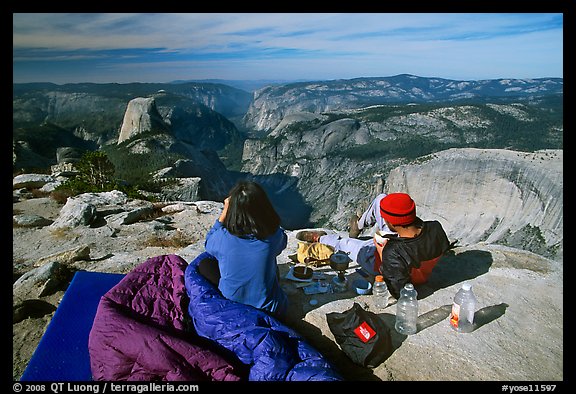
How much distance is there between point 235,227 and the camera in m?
4.68

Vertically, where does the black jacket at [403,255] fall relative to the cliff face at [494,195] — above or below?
above

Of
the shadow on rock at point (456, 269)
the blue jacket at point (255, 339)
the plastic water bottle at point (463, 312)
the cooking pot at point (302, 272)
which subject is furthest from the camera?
the cooking pot at point (302, 272)

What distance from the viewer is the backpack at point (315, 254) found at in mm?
7188

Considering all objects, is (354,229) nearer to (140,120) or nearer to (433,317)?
(433,317)

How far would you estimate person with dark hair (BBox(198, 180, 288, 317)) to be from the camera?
15.3ft

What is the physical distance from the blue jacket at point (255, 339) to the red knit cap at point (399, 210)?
2185 mm

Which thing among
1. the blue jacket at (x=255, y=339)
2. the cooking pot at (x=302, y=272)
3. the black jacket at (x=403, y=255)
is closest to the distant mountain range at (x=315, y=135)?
the cooking pot at (x=302, y=272)

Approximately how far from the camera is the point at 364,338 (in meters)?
4.77

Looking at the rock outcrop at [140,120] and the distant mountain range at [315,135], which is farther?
the distant mountain range at [315,135]

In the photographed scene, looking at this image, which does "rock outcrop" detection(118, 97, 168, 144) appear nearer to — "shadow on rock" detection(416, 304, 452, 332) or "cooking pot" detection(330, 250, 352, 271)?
"cooking pot" detection(330, 250, 352, 271)

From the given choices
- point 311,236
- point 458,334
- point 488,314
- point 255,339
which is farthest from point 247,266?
point 488,314

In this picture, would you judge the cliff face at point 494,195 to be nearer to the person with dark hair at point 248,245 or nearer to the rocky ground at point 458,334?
the rocky ground at point 458,334

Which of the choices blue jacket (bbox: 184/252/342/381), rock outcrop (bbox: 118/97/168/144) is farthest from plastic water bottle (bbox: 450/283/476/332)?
rock outcrop (bbox: 118/97/168/144)
